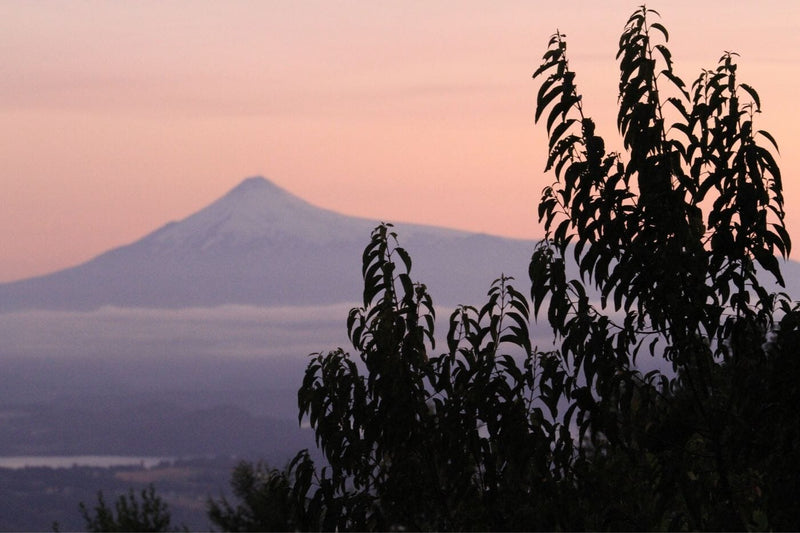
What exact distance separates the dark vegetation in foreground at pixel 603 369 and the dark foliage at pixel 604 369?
16mm

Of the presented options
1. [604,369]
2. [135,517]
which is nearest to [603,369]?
[604,369]

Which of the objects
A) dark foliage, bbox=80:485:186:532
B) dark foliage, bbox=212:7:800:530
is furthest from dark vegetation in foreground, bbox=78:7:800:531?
dark foliage, bbox=80:485:186:532

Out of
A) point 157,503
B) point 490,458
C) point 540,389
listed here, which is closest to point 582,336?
point 540,389

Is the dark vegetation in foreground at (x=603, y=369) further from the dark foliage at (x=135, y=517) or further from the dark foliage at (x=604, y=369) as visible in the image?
the dark foliage at (x=135, y=517)

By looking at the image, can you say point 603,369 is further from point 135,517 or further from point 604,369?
point 135,517

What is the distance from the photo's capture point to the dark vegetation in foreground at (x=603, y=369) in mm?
9297

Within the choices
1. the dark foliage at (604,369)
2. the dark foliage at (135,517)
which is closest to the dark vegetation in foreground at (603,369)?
the dark foliage at (604,369)

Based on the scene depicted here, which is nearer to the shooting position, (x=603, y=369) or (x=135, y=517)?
(x=603, y=369)

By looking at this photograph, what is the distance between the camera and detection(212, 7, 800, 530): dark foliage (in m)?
9.30

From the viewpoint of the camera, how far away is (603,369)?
30.4 feet

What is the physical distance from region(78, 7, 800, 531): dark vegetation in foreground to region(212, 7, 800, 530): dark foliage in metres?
0.02

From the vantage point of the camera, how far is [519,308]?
10438 mm

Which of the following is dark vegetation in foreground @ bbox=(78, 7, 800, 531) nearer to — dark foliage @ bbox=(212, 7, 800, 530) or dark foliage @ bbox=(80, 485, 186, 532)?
dark foliage @ bbox=(212, 7, 800, 530)

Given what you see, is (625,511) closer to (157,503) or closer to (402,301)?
(402,301)
